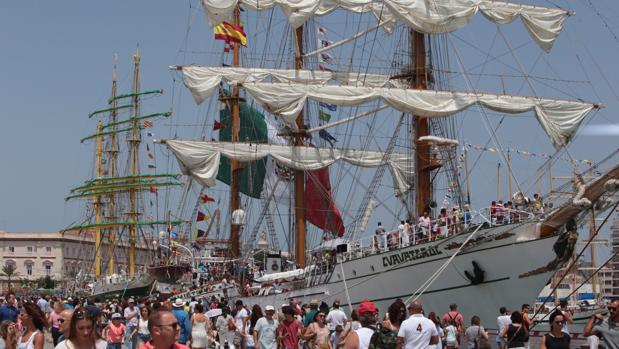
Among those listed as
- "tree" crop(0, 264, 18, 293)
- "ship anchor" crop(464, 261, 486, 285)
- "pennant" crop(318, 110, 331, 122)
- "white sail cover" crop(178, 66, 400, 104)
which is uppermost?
"white sail cover" crop(178, 66, 400, 104)

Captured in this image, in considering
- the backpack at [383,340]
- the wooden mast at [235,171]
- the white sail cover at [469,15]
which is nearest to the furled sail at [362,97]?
the white sail cover at [469,15]

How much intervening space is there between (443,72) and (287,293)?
1034cm

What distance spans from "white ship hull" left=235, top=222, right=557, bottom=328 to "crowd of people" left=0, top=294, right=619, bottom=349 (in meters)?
6.55

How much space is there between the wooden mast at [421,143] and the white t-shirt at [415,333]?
80.9 feet

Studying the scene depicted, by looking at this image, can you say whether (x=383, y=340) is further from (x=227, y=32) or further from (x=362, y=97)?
(x=227, y=32)

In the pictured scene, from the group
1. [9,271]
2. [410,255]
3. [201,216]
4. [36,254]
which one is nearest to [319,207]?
[201,216]

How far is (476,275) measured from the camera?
27609mm

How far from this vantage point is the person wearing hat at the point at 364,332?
31.1ft

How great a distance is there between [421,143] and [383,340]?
27.5m

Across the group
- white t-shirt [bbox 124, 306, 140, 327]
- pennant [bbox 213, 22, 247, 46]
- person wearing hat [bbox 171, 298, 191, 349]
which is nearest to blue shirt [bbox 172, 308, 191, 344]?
person wearing hat [bbox 171, 298, 191, 349]

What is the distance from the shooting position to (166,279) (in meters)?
59.9

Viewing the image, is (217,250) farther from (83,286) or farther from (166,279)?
(83,286)

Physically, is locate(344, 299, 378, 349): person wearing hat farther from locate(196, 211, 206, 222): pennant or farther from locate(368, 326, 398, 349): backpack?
locate(196, 211, 206, 222): pennant

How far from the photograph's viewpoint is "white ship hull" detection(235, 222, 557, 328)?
2623cm
